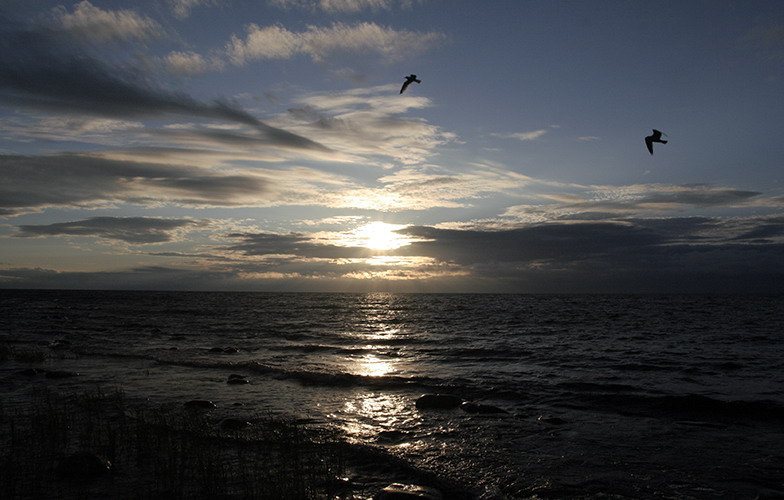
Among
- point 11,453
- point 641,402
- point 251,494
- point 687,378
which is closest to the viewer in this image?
point 251,494

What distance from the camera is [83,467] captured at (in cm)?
998

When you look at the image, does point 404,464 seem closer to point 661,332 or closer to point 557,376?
point 557,376

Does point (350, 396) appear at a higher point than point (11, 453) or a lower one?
lower

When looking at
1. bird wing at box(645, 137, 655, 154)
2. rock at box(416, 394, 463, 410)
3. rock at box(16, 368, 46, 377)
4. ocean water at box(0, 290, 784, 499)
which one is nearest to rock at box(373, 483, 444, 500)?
ocean water at box(0, 290, 784, 499)

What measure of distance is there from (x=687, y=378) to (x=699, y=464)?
13.1 metres

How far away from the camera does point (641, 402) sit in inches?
723

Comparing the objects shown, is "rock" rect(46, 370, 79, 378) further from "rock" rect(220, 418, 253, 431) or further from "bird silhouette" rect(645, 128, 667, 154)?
"bird silhouette" rect(645, 128, 667, 154)

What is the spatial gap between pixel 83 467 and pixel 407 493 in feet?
21.9

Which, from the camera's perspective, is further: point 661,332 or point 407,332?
point 407,332

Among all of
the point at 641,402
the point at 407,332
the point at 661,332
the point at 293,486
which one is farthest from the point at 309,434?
the point at 661,332


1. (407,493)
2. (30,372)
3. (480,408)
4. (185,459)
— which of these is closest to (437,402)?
(480,408)

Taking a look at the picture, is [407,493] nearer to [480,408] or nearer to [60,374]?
[480,408]

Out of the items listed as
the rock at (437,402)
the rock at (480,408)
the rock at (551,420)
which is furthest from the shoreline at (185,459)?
the rock at (551,420)

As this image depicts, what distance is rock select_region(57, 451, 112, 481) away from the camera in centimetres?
981
